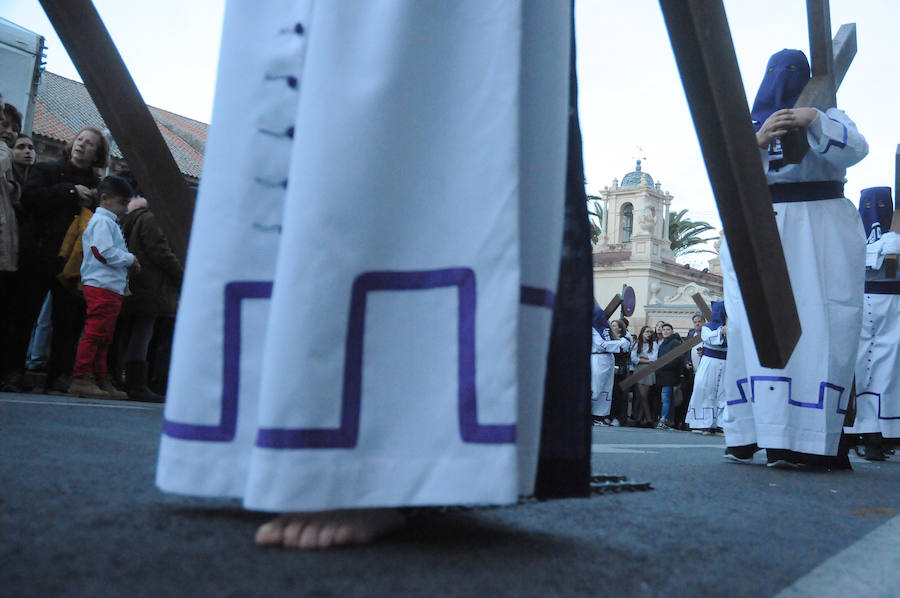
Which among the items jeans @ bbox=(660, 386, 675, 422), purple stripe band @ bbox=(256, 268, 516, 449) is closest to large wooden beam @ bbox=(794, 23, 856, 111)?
purple stripe band @ bbox=(256, 268, 516, 449)

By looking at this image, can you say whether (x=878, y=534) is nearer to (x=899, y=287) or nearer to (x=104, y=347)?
(x=104, y=347)

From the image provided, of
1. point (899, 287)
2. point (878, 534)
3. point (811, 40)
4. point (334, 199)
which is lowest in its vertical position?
point (878, 534)

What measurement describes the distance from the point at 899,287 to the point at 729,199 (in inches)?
202

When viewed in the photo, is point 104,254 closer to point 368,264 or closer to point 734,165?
point 734,165

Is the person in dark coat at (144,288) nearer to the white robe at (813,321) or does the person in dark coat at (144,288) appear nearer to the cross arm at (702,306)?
the white robe at (813,321)

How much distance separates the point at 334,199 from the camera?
1.09m

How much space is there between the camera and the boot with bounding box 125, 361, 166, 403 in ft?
18.8

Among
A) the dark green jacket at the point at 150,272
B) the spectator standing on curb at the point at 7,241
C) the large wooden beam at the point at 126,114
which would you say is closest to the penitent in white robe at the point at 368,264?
the large wooden beam at the point at 126,114

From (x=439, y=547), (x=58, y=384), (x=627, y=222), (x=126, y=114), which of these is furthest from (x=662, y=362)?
(x=627, y=222)

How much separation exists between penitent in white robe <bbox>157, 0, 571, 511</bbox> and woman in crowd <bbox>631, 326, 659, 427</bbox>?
12.9m

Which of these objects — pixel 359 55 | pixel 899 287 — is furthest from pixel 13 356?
pixel 899 287

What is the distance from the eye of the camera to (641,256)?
4562 centimetres

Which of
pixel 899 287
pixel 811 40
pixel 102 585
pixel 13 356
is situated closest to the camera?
pixel 102 585

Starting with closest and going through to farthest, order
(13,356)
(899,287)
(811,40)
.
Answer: (811,40)
(13,356)
(899,287)
